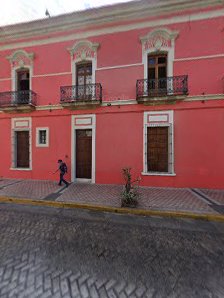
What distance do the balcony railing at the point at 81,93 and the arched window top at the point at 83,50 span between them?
1.55 metres

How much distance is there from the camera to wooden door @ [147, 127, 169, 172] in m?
8.39

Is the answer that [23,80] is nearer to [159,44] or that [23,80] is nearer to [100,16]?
[100,16]

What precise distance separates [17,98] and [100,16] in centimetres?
631

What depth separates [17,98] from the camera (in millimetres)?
9766

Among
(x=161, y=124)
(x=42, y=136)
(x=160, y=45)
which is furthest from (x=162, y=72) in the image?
(x=42, y=136)

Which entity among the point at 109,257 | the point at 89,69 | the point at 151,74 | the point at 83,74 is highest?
the point at 89,69

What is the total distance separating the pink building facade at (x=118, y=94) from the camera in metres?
7.81

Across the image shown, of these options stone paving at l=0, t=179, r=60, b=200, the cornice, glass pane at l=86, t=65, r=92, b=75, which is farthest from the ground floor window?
the cornice

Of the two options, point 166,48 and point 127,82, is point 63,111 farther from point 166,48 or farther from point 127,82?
point 166,48

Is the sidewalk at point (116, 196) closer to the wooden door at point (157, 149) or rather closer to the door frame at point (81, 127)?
the door frame at point (81, 127)

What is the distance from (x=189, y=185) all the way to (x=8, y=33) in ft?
43.0

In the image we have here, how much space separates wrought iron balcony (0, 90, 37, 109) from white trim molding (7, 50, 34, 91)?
54 centimetres

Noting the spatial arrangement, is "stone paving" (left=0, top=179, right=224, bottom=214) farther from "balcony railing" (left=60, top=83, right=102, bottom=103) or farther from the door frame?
"balcony railing" (left=60, top=83, right=102, bottom=103)

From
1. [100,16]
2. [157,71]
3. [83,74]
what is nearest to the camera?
[157,71]
